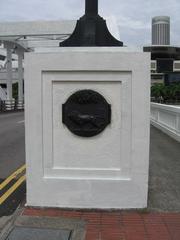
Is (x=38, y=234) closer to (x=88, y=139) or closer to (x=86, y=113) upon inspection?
(x=88, y=139)

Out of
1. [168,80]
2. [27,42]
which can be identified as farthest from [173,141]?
[168,80]

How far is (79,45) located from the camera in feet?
19.6

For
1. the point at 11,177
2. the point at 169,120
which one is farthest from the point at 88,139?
the point at 169,120

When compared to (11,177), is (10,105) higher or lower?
higher

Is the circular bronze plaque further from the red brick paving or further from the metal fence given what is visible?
the metal fence

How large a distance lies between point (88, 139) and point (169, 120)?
33.0 feet

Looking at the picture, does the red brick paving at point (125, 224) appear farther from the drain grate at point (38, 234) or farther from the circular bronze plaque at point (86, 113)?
the circular bronze plaque at point (86, 113)

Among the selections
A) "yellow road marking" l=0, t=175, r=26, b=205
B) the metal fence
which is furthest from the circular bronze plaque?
the metal fence

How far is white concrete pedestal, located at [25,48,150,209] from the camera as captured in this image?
5.54 metres

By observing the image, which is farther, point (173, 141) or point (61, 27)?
point (61, 27)

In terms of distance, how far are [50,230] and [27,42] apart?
134ft

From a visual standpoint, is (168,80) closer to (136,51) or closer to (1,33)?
(1,33)

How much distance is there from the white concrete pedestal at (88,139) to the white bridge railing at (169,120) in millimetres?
7705

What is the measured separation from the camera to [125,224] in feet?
16.7
